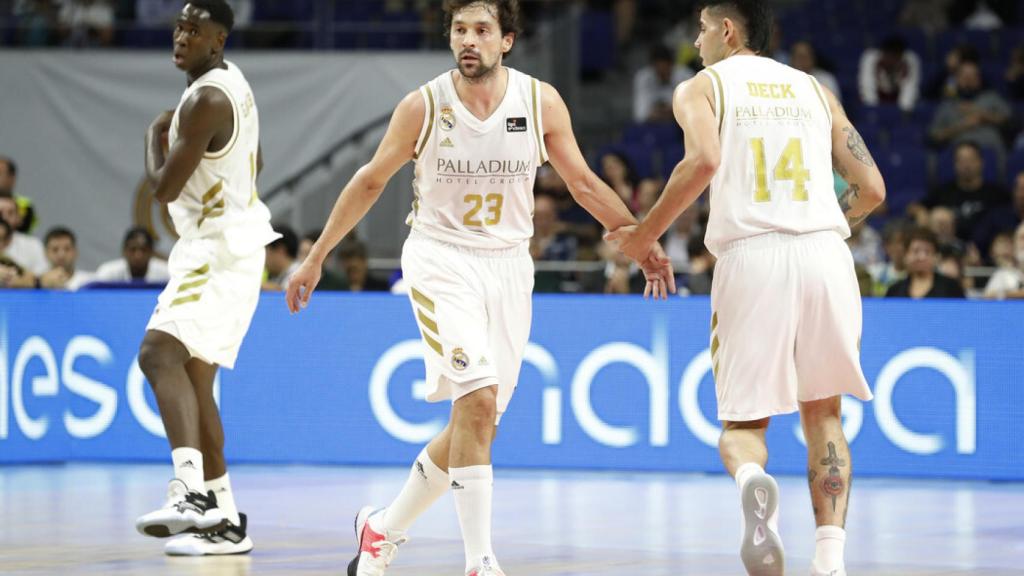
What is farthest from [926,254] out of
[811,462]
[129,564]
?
[129,564]

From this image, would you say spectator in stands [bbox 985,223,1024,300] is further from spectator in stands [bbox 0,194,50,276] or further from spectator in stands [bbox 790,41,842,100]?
spectator in stands [bbox 0,194,50,276]

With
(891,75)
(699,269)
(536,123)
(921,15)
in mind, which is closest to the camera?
(536,123)

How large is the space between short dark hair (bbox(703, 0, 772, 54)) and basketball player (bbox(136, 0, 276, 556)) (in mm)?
2342

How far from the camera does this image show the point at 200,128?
7305 mm

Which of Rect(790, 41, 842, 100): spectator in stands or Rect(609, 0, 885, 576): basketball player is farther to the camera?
Rect(790, 41, 842, 100): spectator in stands

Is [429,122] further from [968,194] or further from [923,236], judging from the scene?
[968,194]

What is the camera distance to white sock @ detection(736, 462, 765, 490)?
5.72 m

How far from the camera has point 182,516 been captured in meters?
6.97

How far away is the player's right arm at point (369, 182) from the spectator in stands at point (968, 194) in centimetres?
806

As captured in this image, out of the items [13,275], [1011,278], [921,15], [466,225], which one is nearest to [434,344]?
[466,225]

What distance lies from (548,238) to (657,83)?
12.3 feet

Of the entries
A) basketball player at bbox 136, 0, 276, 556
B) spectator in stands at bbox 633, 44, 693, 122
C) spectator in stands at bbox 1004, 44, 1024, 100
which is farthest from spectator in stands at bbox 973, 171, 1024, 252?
basketball player at bbox 136, 0, 276, 556

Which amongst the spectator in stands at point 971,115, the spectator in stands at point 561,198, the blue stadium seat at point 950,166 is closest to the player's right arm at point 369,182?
the spectator in stands at point 561,198

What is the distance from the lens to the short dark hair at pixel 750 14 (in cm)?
619
